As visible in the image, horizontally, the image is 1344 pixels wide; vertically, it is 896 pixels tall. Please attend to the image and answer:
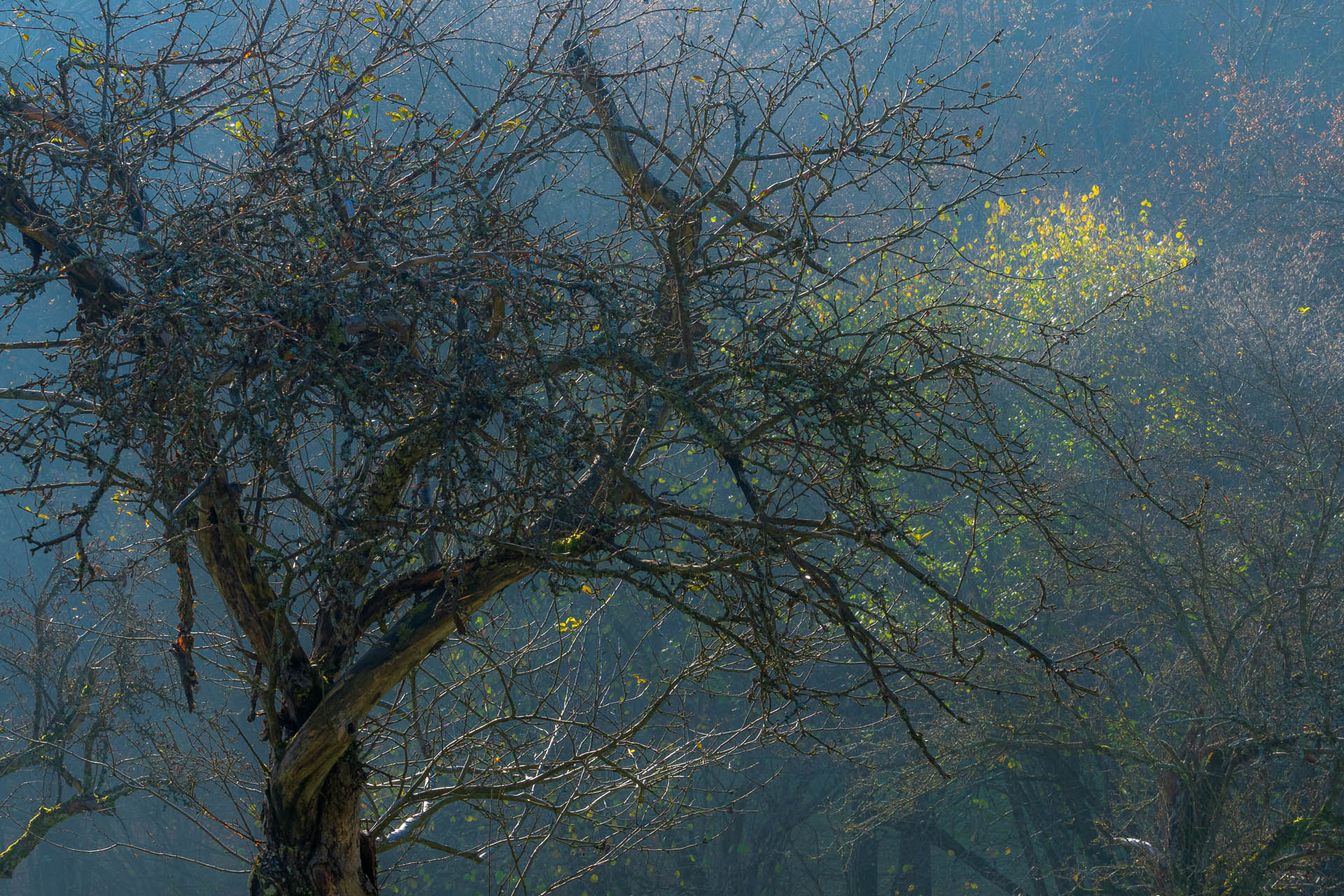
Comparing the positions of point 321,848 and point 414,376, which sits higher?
point 414,376

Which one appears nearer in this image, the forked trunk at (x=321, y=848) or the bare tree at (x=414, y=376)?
the bare tree at (x=414, y=376)

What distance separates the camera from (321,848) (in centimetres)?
372

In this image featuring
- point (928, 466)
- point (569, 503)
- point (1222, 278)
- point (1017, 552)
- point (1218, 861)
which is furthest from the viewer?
point (1222, 278)

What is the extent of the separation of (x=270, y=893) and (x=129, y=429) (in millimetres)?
1975

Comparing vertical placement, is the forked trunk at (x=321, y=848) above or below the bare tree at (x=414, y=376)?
below

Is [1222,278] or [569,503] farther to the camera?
[1222,278]

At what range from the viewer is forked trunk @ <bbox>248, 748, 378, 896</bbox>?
363cm

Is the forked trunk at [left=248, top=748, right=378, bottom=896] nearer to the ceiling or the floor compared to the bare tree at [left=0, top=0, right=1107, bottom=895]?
nearer to the floor

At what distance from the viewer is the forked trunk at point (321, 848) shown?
363cm

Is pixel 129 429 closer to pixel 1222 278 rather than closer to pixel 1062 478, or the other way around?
pixel 1062 478

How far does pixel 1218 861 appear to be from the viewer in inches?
313

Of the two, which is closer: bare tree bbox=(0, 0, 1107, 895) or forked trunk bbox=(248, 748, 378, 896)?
bare tree bbox=(0, 0, 1107, 895)

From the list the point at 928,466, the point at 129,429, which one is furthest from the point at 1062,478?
the point at 129,429

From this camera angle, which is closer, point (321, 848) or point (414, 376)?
point (414, 376)
